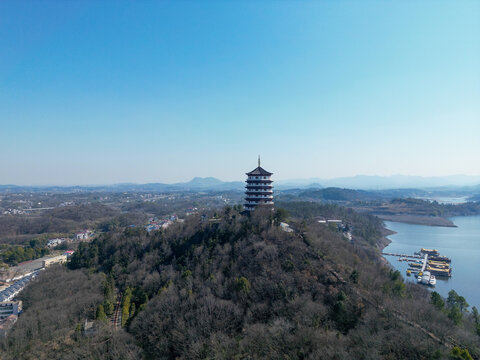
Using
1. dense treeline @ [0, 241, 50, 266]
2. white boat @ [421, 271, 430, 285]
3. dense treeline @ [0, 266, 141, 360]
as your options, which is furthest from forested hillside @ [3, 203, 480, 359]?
dense treeline @ [0, 241, 50, 266]

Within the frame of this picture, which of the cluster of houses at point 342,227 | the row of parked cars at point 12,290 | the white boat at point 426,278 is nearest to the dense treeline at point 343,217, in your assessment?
the cluster of houses at point 342,227

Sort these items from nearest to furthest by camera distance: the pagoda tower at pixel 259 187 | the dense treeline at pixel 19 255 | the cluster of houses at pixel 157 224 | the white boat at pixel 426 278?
the pagoda tower at pixel 259 187 → the white boat at pixel 426 278 → the dense treeline at pixel 19 255 → the cluster of houses at pixel 157 224

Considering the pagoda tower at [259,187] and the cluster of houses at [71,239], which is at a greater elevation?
the pagoda tower at [259,187]

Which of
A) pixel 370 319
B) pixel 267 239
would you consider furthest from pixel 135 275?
pixel 370 319

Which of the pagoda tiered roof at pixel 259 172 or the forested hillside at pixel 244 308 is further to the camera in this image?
the pagoda tiered roof at pixel 259 172

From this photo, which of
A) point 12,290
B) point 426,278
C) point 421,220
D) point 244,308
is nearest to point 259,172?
point 244,308

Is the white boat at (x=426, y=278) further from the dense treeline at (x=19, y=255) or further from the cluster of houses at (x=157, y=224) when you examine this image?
the dense treeline at (x=19, y=255)

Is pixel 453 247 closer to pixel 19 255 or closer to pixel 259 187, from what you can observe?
pixel 259 187
